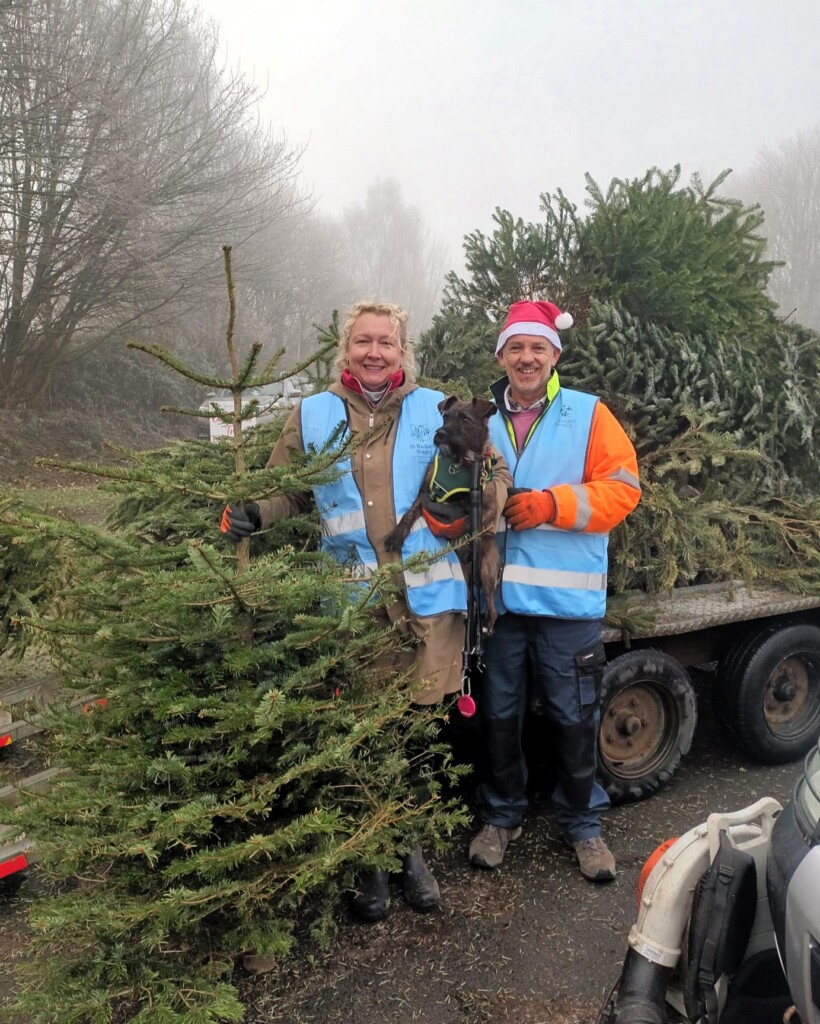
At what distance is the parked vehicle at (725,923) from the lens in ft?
5.41

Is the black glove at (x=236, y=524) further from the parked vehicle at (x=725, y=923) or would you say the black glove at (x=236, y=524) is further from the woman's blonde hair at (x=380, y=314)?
the parked vehicle at (x=725, y=923)

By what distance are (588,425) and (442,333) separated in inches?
70.2

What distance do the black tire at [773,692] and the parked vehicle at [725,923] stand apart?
2043 mm

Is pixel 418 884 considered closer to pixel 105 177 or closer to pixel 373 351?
pixel 373 351

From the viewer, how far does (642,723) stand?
368 cm

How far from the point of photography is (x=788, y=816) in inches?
69.2

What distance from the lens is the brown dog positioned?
2596 millimetres

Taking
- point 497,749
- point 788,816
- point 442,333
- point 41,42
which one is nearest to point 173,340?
point 41,42

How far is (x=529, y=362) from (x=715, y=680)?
86.0 inches

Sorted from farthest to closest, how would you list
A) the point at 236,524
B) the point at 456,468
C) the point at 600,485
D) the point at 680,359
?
the point at 680,359, the point at 600,485, the point at 456,468, the point at 236,524

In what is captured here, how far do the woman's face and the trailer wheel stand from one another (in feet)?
5.48

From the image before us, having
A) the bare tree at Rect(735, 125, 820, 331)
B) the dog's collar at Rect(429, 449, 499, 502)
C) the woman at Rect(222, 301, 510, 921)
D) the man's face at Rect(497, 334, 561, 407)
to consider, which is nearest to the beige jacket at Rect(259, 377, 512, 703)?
the woman at Rect(222, 301, 510, 921)

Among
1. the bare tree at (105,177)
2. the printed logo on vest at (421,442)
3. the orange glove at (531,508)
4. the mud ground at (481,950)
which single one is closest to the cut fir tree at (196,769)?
the mud ground at (481,950)

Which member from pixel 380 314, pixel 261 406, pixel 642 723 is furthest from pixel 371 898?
pixel 380 314
